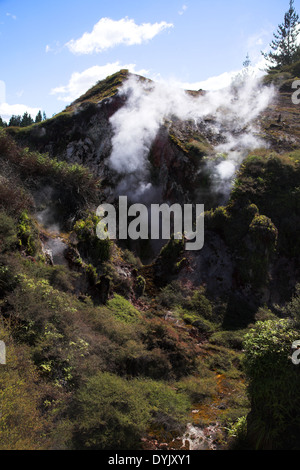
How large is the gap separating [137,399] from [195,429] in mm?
1199

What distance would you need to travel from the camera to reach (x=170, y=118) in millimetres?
19875

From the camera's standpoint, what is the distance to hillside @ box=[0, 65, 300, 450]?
534 cm

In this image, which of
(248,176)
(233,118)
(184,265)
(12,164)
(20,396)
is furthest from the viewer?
(233,118)

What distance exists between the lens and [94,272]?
1035 cm

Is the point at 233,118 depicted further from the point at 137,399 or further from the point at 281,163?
the point at 137,399

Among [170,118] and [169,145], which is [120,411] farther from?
[170,118]

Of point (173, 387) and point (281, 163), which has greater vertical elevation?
point (281, 163)

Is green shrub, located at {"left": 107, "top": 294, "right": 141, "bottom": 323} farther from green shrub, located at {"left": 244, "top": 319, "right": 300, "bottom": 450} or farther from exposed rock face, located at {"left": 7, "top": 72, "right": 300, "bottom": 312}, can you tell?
green shrub, located at {"left": 244, "top": 319, "right": 300, "bottom": 450}

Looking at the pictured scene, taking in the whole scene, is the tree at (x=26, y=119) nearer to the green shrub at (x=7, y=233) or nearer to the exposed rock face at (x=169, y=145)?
the exposed rock face at (x=169, y=145)
